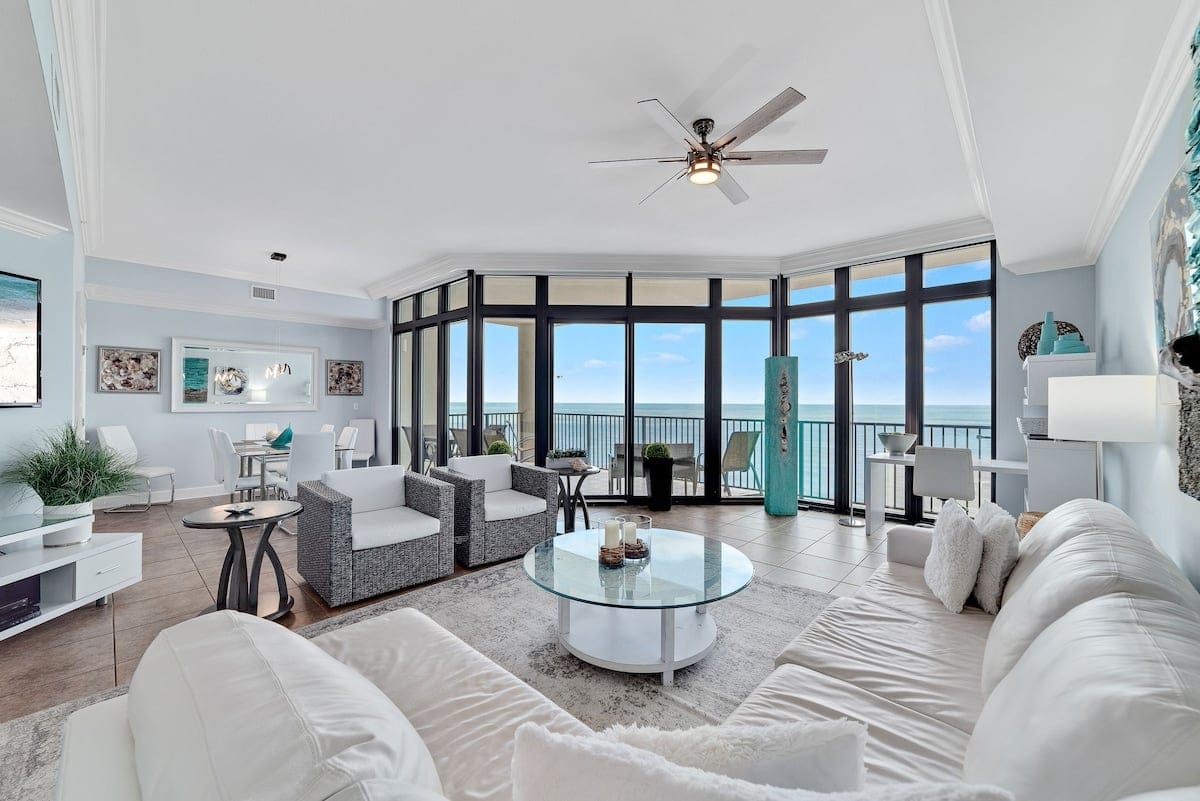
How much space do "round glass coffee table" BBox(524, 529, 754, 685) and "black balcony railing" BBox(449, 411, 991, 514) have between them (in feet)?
9.95

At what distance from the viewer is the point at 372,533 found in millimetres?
3045

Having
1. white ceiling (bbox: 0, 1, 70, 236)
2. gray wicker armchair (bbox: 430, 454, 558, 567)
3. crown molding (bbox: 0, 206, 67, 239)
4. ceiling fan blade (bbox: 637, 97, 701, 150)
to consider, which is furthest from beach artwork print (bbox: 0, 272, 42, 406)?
ceiling fan blade (bbox: 637, 97, 701, 150)

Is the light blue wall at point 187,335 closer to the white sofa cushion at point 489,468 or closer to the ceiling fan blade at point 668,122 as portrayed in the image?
the white sofa cushion at point 489,468

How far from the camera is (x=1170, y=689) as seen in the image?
0.76 metres

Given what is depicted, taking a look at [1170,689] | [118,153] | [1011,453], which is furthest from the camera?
[1011,453]

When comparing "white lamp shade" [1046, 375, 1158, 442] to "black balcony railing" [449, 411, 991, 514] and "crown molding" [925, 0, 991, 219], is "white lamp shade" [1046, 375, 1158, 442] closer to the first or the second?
"crown molding" [925, 0, 991, 219]

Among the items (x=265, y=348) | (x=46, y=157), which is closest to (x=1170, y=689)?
(x=46, y=157)

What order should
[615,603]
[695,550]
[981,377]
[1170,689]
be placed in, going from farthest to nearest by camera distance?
[981,377] < [695,550] < [615,603] < [1170,689]

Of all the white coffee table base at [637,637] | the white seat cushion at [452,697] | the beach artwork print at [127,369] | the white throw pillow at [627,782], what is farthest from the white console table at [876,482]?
the beach artwork print at [127,369]

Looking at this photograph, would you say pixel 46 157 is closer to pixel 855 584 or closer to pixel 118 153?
pixel 118 153

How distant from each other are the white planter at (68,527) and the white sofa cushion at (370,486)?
120 cm

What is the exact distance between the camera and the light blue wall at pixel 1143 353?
1827mm

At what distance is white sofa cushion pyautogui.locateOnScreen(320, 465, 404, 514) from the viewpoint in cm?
335

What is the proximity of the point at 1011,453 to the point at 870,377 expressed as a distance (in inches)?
53.9
